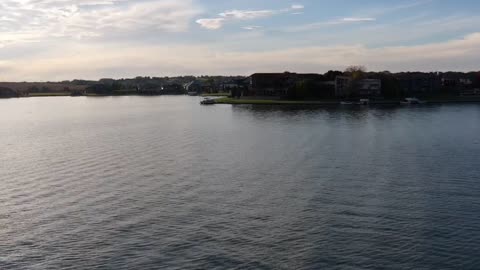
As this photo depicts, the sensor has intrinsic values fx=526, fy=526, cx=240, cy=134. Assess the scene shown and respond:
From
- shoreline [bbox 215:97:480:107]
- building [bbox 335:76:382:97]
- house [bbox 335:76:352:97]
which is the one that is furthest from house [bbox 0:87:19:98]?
building [bbox 335:76:382:97]

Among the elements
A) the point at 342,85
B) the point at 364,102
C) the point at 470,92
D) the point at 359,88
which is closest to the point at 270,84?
the point at 342,85

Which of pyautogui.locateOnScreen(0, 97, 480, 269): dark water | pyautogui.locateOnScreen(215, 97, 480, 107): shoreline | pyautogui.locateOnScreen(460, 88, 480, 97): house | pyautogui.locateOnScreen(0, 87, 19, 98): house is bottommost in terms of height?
pyautogui.locateOnScreen(0, 97, 480, 269): dark water

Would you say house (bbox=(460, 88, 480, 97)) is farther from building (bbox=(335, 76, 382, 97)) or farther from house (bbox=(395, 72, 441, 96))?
building (bbox=(335, 76, 382, 97))

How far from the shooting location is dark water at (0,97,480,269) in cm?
1042

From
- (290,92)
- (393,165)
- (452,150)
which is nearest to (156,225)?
(393,165)

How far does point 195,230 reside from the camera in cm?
1195

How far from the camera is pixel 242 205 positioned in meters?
14.1

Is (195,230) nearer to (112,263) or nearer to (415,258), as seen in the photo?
(112,263)

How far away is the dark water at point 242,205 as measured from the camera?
410 inches

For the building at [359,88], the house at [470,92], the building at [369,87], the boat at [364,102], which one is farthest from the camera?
the house at [470,92]

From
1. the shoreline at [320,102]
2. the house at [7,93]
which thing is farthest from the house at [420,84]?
the house at [7,93]

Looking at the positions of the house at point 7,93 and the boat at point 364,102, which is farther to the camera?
the house at point 7,93

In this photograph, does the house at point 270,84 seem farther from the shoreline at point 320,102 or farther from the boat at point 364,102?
the boat at point 364,102

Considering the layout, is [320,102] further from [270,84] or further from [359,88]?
[270,84]
